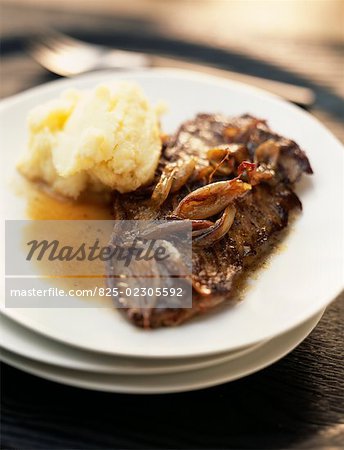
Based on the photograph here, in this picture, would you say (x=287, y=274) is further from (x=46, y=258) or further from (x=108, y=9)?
(x=108, y=9)

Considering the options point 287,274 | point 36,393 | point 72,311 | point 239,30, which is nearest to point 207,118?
point 287,274

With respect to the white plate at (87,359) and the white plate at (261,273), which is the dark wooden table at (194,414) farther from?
the white plate at (261,273)

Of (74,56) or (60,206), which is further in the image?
(74,56)

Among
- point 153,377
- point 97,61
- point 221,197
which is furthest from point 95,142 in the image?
point 97,61

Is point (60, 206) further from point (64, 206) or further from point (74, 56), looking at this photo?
point (74, 56)

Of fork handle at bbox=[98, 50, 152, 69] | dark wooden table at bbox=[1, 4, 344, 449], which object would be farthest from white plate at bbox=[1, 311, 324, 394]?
fork handle at bbox=[98, 50, 152, 69]

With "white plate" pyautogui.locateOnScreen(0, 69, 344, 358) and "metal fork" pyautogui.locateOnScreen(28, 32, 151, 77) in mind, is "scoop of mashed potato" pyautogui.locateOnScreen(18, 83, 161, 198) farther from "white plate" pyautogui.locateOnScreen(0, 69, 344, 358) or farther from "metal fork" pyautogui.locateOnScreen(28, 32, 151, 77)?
"metal fork" pyautogui.locateOnScreen(28, 32, 151, 77)

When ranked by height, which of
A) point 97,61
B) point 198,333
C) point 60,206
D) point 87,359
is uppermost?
point 97,61
